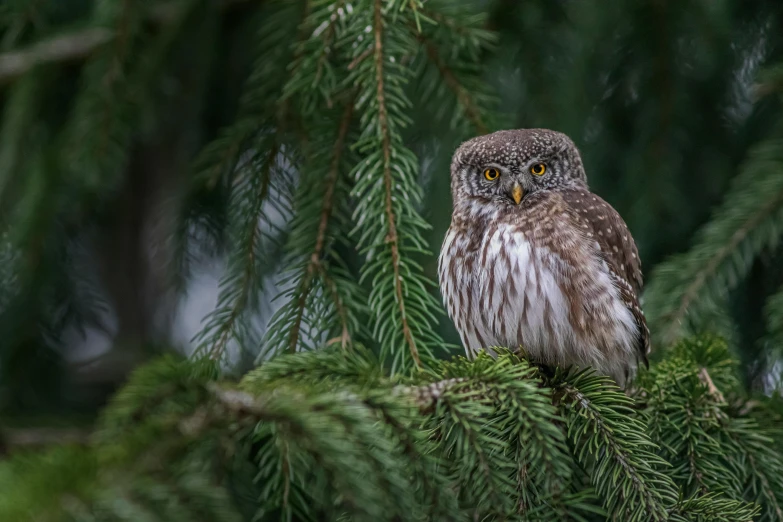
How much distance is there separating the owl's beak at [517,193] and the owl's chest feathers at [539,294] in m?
0.15

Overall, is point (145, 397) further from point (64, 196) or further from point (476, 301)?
point (64, 196)

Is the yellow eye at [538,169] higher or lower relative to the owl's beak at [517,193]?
higher

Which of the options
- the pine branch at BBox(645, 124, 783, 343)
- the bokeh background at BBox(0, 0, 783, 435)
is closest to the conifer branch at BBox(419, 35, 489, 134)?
the bokeh background at BBox(0, 0, 783, 435)

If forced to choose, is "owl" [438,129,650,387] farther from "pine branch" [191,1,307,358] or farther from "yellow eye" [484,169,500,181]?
"pine branch" [191,1,307,358]

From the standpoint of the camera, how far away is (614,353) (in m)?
3.00

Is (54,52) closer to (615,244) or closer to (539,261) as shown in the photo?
(539,261)

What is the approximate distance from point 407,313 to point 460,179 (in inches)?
37.7

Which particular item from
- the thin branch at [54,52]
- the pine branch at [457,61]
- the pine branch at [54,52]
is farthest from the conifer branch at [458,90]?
the thin branch at [54,52]

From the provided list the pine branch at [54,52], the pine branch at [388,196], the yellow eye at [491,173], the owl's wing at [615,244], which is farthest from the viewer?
the pine branch at [54,52]

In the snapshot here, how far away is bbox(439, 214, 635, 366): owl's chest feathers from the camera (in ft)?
9.43

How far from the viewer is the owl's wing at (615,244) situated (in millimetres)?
3078

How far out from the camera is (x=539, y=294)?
2.86m

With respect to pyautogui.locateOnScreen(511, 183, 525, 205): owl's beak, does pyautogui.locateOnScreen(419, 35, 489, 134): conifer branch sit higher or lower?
higher

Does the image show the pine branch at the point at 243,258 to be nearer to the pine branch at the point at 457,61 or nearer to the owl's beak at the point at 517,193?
the pine branch at the point at 457,61
